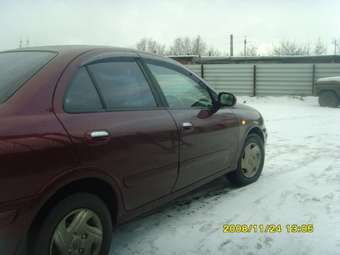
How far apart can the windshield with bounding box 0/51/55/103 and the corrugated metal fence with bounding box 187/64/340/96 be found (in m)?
19.1

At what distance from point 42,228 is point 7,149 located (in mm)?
576

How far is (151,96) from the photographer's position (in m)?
3.84

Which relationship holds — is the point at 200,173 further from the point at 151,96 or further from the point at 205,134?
the point at 151,96

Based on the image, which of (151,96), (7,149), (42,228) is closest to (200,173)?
(151,96)

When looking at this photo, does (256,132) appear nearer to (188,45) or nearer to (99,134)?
(99,134)

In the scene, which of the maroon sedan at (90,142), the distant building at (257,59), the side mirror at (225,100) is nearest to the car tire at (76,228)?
the maroon sedan at (90,142)

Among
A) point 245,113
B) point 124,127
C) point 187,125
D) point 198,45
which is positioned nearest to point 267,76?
point 245,113

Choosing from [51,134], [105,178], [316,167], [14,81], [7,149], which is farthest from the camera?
[316,167]

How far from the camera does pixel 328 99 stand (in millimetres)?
16516

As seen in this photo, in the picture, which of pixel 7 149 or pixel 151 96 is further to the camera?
pixel 151 96

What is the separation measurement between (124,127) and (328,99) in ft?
48.2

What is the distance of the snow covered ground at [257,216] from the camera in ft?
12.2

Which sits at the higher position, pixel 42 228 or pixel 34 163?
pixel 34 163
